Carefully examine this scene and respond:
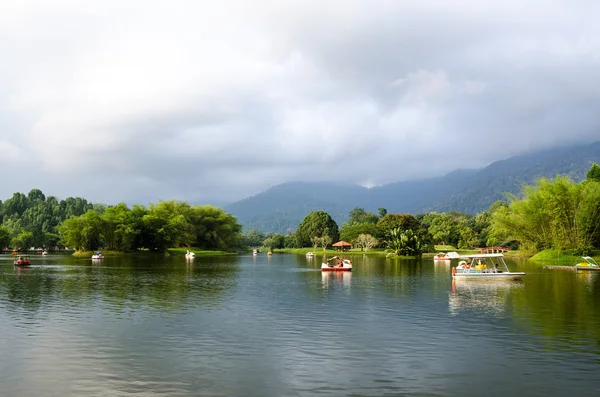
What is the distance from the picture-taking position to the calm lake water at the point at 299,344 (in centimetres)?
1727

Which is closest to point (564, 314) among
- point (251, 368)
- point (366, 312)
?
point (366, 312)

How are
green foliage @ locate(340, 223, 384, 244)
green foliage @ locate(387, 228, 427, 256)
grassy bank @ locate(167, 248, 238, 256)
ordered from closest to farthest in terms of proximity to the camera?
green foliage @ locate(387, 228, 427, 256)
grassy bank @ locate(167, 248, 238, 256)
green foliage @ locate(340, 223, 384, 244)

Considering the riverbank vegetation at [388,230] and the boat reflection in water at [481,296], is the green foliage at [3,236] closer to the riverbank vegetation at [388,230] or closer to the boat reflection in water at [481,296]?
the riverbank vegetation at [388,230]

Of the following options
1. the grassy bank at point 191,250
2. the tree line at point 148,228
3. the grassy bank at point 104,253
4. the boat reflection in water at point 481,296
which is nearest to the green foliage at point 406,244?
the grassy bank at point 191,250

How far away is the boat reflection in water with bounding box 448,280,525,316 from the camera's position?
3502 centimetres

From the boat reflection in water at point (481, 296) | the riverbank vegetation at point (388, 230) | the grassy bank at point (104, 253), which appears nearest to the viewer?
the boat reflection in water at point (481, 296)

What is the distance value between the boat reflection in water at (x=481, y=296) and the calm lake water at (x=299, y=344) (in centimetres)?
21

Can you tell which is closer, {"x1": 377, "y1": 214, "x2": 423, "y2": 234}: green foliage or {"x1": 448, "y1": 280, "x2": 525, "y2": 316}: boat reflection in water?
{"x1": 448, "y1": 280, "x2": 525, "y2": 316}: boat reflection in water

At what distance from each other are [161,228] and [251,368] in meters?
133

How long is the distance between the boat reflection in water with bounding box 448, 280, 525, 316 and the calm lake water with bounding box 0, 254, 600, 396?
0.68 ft

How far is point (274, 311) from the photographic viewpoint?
112 ft

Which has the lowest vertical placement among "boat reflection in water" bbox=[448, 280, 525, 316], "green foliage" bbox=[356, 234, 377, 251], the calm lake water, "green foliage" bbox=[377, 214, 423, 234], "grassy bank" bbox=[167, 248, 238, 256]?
"boat reflection in water" bbox=[448, 280, 525, 316]

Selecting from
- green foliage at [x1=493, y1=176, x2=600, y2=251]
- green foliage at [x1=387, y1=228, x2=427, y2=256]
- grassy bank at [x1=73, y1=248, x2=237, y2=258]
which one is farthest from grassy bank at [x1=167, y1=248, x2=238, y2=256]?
green foliage at [x1=493, y1=176, x2=600, y2=251]

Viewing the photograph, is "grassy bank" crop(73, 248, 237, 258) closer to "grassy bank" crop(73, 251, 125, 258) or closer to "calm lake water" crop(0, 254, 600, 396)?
"grassy bank" crop(73, 251, 125, 258)
